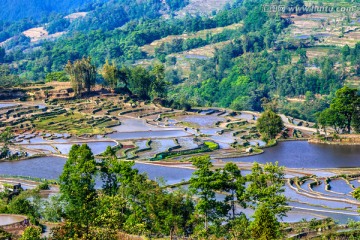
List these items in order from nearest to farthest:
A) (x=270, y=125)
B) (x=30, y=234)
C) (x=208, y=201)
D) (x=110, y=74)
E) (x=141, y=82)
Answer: (x=30, y=234), (x=208, y=201), (x=270, y=125), (x=110, y=74), (x=141, y=82)

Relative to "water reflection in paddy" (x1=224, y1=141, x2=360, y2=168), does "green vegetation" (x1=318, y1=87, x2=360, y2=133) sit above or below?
above

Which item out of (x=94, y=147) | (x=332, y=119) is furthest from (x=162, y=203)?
(x=332, y=119)

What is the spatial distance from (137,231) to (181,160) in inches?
905

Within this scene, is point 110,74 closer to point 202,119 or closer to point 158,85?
point 158,85

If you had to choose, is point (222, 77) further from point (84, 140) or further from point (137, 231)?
point (137, 231)

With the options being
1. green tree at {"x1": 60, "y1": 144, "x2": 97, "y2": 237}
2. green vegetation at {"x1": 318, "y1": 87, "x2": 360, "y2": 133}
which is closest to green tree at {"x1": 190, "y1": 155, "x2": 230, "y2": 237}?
green tree at {"x1": 60, "y1": 144, "x2": 97, "y2": 237}

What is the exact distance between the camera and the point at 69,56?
12706 cm

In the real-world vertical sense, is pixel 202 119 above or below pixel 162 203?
below

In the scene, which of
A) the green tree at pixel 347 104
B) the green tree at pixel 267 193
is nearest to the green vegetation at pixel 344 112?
the green tree at pixel 347 104

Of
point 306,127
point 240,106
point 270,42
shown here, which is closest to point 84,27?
point 270,42

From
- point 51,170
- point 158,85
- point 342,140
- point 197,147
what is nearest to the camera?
point 51,170

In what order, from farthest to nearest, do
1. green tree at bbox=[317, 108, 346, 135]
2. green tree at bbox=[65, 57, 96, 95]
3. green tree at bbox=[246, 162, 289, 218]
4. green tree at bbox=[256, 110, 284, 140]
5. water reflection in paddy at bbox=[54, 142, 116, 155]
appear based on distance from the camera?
green tree at bbox=[65, 57, 96, 95] < green tree at bbox=[256, 110, 284, 140] < green tree at bbox=[317, 108, 346, 135] < water reflection in paddy at bbox=[54, 142, 116, 155] < green tree at bbox=[246, 162, 289, 218]

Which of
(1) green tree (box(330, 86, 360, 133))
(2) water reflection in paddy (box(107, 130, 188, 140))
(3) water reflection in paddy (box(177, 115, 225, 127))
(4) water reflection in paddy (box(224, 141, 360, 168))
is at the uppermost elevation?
(1) green tree (box(330, 86, 360, 133))

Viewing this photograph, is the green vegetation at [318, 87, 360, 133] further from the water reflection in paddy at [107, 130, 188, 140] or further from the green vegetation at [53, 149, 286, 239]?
the green vegetation at [53, 149, 286, 239]
